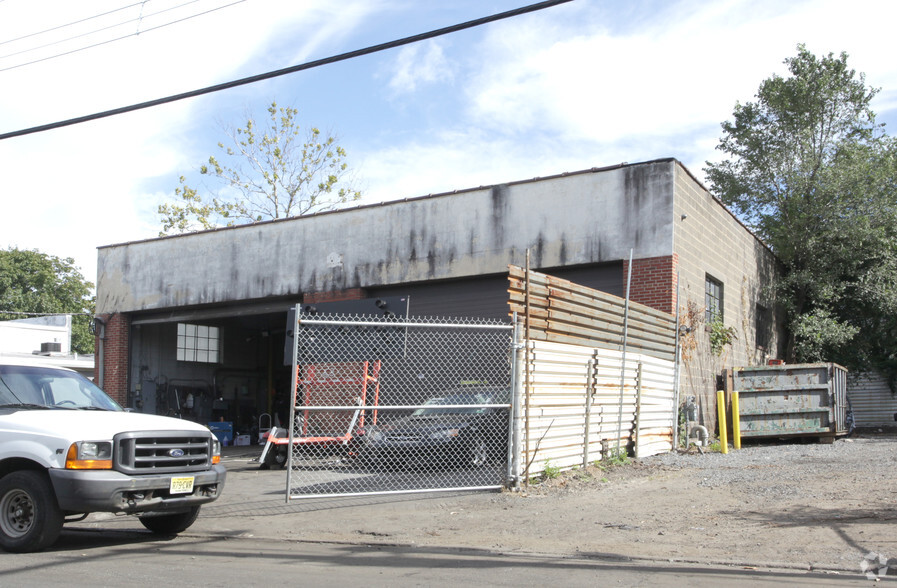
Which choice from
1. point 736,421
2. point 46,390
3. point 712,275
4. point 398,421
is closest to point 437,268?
point 712,275

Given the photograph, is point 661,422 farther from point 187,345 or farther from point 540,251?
point 187,345

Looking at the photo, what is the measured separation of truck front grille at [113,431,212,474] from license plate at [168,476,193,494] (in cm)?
Result: 10

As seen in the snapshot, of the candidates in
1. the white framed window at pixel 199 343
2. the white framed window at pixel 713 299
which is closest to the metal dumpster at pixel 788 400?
the white framed window at pixel 713 299

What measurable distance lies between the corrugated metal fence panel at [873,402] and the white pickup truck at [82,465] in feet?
79.6

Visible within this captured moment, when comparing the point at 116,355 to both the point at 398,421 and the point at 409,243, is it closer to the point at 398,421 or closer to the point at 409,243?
the point at 409,243

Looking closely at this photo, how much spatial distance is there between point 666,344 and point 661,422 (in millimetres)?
1531

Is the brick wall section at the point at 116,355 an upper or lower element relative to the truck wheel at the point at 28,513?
upper

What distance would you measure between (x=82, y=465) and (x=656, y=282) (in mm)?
10959

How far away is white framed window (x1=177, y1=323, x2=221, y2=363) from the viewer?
81.3 feet

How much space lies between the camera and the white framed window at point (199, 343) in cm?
2478

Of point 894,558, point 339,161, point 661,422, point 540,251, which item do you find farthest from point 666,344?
point 339,161

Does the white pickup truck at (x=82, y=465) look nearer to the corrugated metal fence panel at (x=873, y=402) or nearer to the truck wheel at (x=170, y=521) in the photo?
the truck wheel at (x=170, y=521)

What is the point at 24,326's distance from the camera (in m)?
39.0

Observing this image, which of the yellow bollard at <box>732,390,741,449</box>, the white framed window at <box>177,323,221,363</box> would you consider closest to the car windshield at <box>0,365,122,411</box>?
the yellow bollard at <box>732,390,741,449</box>
